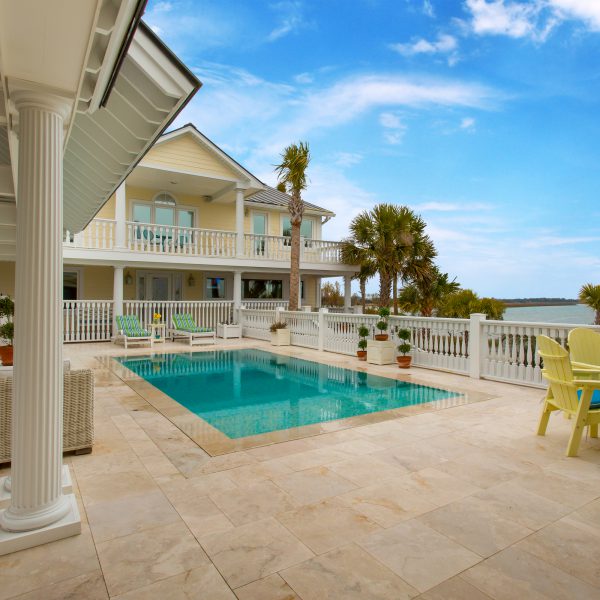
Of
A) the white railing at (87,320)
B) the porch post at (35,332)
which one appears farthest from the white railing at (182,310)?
the porch post at (35,332)

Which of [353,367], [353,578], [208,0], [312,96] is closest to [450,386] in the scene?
[353,367]

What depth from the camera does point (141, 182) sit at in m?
17.7

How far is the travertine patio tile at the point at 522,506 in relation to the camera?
3.13 m

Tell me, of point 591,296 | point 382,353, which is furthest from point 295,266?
point 591,296

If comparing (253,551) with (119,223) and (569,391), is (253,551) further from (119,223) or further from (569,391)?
(119,223)

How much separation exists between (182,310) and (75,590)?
51.1 feet

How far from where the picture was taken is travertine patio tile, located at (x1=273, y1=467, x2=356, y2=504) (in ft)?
11.5

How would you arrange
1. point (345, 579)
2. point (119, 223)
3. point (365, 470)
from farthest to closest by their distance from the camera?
point (119, 223) → point (365, 470) → point (345, 579)

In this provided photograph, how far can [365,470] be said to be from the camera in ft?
13.3

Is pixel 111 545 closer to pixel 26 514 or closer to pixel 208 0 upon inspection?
pixel 26 514

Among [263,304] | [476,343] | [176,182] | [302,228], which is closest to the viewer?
[476,343]

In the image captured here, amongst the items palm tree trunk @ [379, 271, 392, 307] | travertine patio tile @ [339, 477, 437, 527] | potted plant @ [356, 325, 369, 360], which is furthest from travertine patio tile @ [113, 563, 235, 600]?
palm tree trunk @ [379, 271, 392, 307]

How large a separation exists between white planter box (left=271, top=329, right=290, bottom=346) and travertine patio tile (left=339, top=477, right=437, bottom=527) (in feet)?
37.5

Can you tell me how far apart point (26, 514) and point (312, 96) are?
70.1 feet
